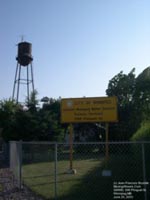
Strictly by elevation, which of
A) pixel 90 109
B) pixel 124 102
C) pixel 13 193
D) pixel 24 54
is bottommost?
pixel 13 193

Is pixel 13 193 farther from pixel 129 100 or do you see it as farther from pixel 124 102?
pixel 129 100

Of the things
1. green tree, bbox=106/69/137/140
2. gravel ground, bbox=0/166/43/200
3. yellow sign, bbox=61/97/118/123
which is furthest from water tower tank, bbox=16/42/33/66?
gravel ground, bbox=0/166/43/200

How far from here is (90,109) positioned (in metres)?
19.0

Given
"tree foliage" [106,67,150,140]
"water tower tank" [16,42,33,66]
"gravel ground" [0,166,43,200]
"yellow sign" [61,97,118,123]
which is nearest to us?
"gravel ground" [0,166,43,200]

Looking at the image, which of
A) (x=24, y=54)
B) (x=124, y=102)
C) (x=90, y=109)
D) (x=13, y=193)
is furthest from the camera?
(x=24, y=54)

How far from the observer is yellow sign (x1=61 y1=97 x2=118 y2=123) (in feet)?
60.9

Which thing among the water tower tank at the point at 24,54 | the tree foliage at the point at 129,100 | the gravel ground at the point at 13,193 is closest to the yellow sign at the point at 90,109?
the gravel ground at the point at 13,193

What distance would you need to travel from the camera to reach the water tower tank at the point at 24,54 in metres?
45.0

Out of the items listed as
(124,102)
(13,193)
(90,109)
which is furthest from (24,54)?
(13,193)

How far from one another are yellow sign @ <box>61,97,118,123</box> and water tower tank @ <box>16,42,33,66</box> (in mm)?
26177

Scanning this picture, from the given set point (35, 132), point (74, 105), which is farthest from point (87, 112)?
point (35, 132)

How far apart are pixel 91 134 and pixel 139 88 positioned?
7410mm

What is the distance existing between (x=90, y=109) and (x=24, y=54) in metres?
27.4

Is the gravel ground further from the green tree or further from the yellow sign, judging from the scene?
the green tree
